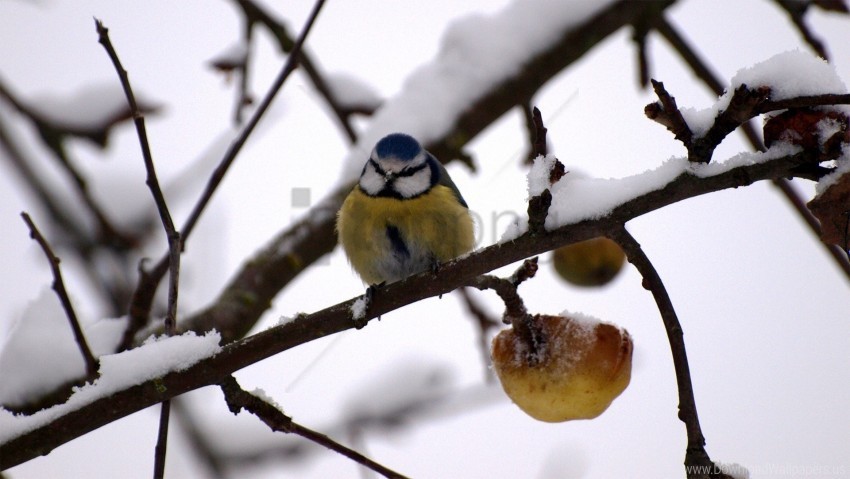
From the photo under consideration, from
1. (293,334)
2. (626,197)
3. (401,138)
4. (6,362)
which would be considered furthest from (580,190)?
(6,362)

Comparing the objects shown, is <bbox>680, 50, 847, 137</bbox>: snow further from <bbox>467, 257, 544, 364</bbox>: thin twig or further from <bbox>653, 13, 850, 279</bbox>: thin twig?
<bbox>467, 257, 544, 364</bbox>: thin twig

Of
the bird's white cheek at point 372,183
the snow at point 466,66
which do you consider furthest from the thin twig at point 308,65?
the bird's white cheek at point 372,183

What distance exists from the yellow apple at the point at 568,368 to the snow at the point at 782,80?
497 mm

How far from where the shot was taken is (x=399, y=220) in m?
2.65

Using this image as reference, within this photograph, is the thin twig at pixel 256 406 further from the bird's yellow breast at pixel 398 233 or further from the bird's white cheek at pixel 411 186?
the bird's white cheek at pixel 411 186

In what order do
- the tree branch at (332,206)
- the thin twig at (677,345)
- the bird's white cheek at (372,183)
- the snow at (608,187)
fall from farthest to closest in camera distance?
the bird's white cheek at (372,183)
the tree branch at (332,206)
the snow at (608,187)
the thin twig at (677,345)

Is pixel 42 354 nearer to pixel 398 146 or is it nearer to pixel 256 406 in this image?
pixel 256 406

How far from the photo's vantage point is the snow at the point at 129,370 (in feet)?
4.53

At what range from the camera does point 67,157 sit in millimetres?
2562

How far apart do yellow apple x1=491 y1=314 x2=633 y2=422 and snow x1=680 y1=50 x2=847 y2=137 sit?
50cm

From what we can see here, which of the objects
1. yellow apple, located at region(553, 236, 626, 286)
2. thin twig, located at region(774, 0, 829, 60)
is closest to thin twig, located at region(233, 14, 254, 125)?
yellow apple, located at region(553, 236, 626, 286)

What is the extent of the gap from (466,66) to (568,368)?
1.67 meters

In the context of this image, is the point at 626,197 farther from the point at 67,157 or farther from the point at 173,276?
the point at 67,157

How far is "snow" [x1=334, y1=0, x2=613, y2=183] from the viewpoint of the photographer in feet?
9.43
